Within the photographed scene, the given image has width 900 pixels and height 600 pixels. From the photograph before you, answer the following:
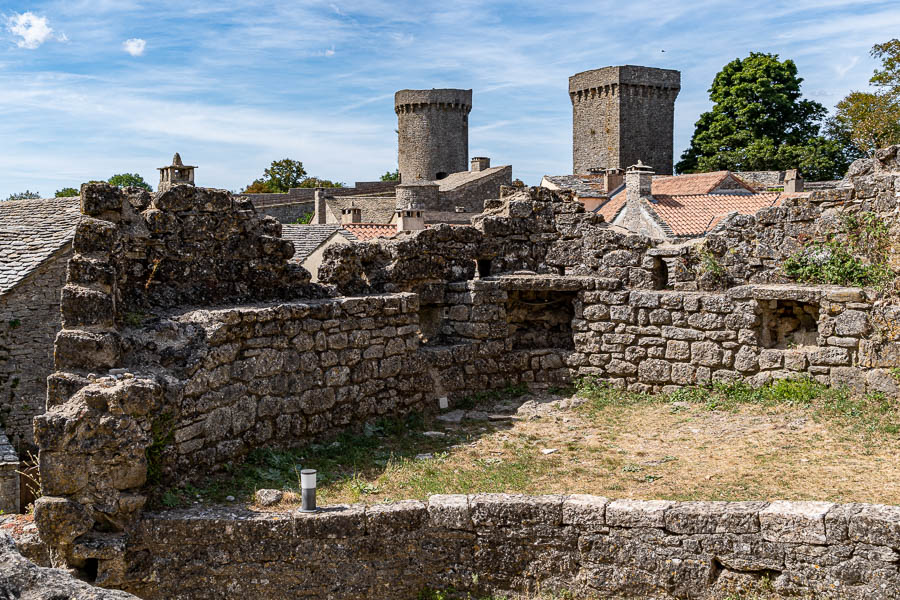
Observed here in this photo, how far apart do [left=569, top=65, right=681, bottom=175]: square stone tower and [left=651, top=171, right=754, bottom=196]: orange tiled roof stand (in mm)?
22940

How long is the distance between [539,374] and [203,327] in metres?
4.36

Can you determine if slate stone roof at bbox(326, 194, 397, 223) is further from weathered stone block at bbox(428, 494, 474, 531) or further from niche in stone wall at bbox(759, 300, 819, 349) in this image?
weathered stone block at bbox(428, 494, 474, 531)

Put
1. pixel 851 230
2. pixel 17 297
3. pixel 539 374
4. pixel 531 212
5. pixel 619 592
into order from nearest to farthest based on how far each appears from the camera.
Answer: pixel 619 592 → pixel 851 230 → pixel 539 374 → pixel 531 212 → pixel 17 297

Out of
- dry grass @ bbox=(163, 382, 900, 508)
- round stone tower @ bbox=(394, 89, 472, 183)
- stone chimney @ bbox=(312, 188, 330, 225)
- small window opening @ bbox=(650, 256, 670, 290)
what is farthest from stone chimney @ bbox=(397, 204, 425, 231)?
round stone tower @ bbox=(394, 89, 472, 183)

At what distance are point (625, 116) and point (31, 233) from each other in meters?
52.9

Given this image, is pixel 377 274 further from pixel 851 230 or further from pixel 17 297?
pixel 17 297

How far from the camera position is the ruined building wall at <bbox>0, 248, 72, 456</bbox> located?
13.9 m

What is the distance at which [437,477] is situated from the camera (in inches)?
258

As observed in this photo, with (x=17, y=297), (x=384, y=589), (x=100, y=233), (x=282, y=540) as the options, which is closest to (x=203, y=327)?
(x=100, y=233)

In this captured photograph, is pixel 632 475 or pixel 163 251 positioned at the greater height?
pixel 163 251

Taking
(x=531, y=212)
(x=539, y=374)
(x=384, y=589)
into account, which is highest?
(x=531, y=212)

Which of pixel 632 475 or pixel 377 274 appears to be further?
pixel 377 274

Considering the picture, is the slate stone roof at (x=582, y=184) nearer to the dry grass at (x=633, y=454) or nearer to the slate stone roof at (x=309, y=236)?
the slate stone roof at (x=309, y=236)

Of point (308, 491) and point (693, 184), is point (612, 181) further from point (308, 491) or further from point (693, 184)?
point (308, 491)
